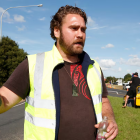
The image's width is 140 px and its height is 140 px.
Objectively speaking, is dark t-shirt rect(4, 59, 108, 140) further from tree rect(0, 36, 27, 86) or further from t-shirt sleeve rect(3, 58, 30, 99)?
tree rect(0, 36, 27, 86)

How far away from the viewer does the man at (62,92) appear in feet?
6.11

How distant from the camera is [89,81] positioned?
2.19 meters

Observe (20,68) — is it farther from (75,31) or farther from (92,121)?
(92,121)

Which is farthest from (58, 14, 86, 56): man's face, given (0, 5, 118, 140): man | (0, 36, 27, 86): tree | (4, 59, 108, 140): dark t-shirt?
(0, 36, 27, 86): tree

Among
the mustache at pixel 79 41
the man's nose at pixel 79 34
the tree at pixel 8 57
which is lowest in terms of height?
the tree at pixel 8 57

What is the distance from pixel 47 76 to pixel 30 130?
596 mm

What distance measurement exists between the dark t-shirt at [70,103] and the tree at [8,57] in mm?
27327

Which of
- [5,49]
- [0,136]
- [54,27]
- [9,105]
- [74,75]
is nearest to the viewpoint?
[9,105]

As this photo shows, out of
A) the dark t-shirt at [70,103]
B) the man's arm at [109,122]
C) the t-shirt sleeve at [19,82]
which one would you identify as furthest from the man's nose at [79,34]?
the man's arm at [109,122]

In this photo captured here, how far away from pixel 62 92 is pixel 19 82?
46cm

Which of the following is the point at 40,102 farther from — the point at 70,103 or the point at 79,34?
the point at 79,34

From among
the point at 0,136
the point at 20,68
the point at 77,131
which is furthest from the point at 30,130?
the point at 0,136

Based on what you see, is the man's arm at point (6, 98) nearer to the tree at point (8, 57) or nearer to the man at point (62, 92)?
the man at point (62, 92)

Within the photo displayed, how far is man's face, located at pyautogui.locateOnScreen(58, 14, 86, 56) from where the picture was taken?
2.23 m
